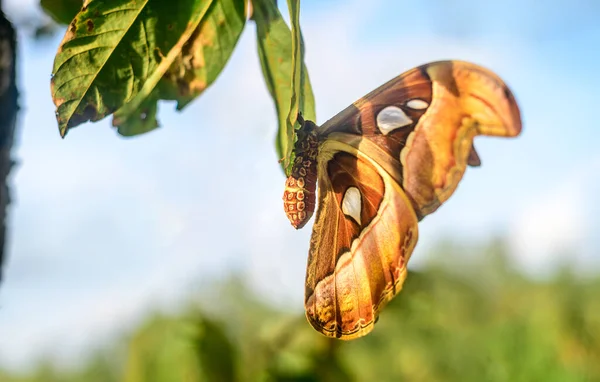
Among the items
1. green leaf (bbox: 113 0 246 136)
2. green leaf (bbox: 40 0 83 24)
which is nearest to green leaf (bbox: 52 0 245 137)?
green leaf (bbox: 113 0 246 136)

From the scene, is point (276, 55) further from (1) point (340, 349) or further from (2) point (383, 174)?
(1) point (340, 349)

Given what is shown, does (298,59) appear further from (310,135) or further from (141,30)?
(141,30)

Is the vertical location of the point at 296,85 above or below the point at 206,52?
below

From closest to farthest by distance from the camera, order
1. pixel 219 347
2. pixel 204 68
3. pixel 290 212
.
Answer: pixel 290 212 < pixel 204 68 < pixel 219 347

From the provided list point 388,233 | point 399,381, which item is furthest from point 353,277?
point 399,381

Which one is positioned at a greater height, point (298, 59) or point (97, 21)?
point (97, 21)

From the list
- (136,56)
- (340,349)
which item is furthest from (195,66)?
(340,349)

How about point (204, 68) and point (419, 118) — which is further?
point (204, 68)
